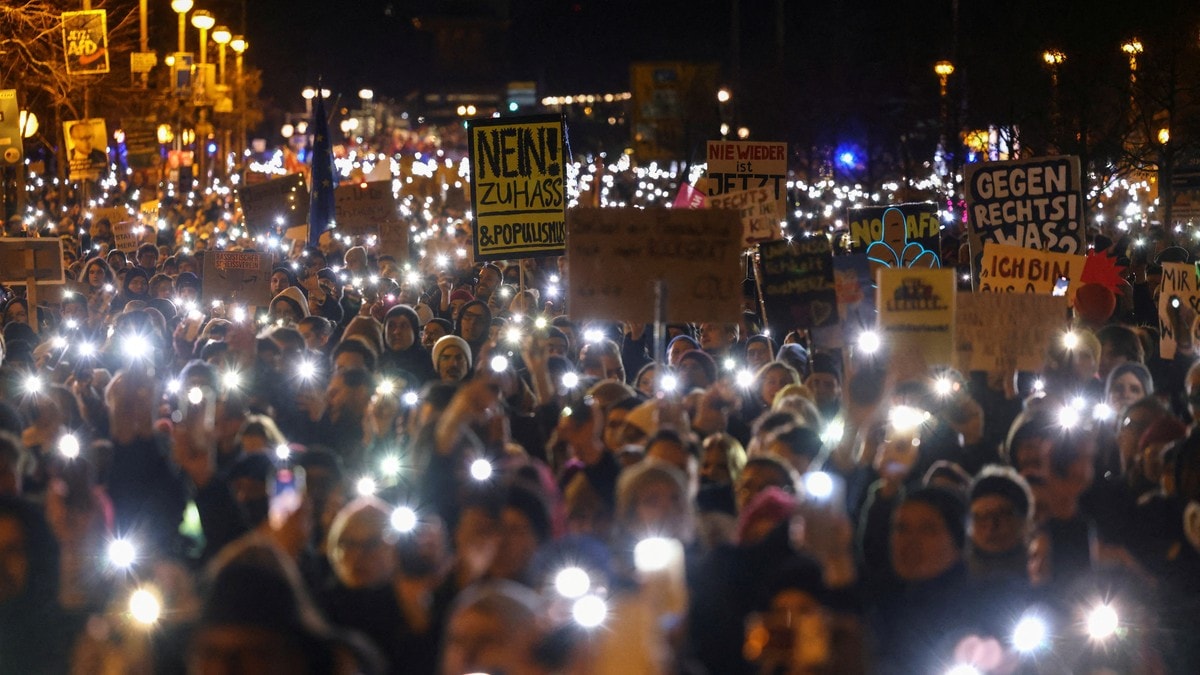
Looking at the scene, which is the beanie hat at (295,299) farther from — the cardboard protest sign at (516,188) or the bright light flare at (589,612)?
the bright light flare at (589,612)

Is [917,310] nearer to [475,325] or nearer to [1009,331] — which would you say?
[1009,331]

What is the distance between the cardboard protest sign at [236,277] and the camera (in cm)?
1423

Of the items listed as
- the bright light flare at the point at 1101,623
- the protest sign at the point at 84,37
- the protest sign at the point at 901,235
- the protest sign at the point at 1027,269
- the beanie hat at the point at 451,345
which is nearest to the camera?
the bright light flare at the point at 1101,623

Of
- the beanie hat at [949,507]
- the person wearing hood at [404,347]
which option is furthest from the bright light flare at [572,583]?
the person wearing hood at [404,347]

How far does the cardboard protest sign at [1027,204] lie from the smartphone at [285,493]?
7.06 meters

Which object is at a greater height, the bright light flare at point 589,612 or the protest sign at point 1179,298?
the protest sign at point 1179,298

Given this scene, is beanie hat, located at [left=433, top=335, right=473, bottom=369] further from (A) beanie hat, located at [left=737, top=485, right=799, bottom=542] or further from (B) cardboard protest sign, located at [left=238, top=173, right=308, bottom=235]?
(B) cardboard protest sign, located at [left=238, top=173, right=308, bottom=235]

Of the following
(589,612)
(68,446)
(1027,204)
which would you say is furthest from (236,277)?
(589,612)

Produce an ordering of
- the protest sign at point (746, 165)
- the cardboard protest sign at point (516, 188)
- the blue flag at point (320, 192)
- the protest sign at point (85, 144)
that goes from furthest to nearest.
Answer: the protest sign at point (85, 144), the blue flag at point (320, 192), the protest sign at point (746, 165), the cardboard protest sign at point (516, 188)

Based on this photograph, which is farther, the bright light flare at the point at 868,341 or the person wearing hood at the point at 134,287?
the person wearing hood at the point at 134,287

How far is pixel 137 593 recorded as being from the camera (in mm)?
4492

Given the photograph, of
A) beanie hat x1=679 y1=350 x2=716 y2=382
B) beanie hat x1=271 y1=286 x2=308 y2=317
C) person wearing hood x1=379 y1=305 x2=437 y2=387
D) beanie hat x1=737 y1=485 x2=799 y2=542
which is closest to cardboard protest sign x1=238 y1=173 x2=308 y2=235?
beanie hat x1=271 y1=286 x2=308 y2=317

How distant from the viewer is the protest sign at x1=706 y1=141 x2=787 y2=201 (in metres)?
15.0

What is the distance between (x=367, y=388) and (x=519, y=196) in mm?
3506
